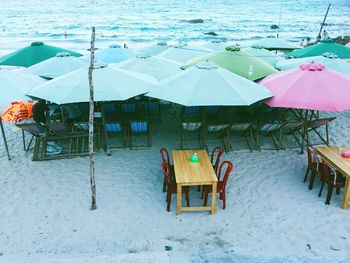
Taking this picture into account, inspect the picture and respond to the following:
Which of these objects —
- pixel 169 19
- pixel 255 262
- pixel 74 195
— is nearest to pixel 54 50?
pixel 74 195

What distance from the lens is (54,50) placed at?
1086 cm

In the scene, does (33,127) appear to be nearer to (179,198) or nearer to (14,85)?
(14,85)

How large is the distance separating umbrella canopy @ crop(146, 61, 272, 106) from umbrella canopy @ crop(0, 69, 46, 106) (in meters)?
2.67

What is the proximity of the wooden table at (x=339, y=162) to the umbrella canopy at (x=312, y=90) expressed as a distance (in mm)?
793

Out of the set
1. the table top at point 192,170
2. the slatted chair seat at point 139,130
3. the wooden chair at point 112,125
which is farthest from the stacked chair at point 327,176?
the wooden chair at point 112,125

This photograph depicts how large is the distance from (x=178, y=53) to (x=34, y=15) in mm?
58132

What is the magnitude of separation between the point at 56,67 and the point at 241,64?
5101 millimetres

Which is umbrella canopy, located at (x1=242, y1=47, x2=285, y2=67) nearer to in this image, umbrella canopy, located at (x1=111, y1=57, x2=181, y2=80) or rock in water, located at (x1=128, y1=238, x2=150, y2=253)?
umbrella canopy, located at (x1=111, y1=57, x2=181, y2=80)

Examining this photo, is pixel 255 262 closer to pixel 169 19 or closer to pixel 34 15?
pixel 169 19

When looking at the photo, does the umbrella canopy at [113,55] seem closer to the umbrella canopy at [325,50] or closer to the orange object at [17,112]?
the orange object at [17,112]

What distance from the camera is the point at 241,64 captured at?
8109 mm

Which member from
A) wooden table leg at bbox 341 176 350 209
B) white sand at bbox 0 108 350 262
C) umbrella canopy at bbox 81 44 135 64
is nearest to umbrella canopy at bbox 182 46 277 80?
white sand at bbox 0 108 350 262

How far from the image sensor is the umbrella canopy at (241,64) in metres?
7.86

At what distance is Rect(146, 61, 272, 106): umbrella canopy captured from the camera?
5836 millimetres
